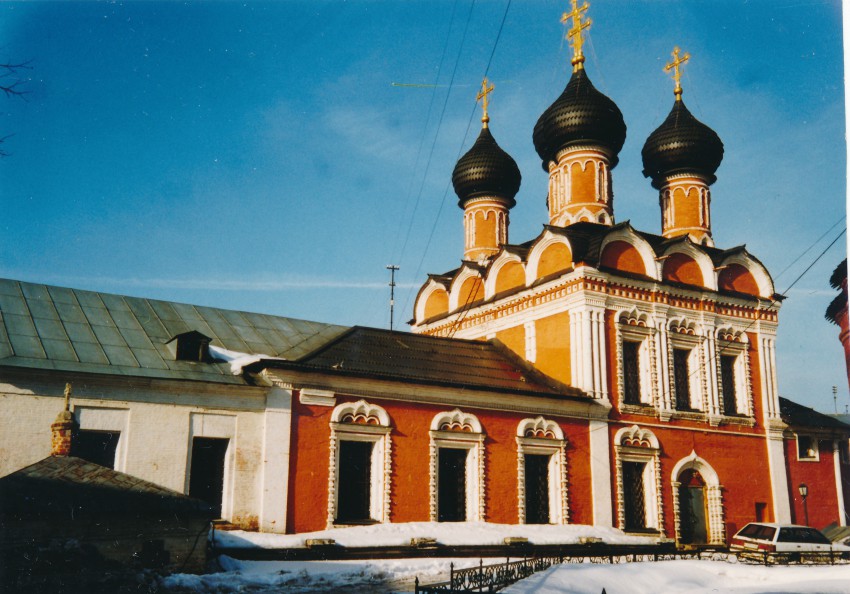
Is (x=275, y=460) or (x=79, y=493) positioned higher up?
(x=275, y=460)

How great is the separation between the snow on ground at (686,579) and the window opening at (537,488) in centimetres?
422

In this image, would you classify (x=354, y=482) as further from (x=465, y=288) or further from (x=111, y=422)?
(x=465, y=288)

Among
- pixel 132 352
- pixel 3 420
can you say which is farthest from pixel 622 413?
pixel 3 420

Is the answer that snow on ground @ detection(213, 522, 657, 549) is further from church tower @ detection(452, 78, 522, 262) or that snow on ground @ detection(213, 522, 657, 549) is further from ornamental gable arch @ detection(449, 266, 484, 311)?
church tower @ detection(452, 78, 522, 262)

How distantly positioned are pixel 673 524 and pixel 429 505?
667cm

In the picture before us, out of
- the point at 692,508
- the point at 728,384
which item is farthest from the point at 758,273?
the point at 692,508

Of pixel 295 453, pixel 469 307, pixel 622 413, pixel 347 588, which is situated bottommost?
pixel 347 588

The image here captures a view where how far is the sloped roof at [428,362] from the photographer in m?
16.3

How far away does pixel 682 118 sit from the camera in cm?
2455

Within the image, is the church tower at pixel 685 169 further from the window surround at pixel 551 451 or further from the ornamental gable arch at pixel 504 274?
the window surround at pixel 551 451

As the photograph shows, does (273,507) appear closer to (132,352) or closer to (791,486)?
(132,352)

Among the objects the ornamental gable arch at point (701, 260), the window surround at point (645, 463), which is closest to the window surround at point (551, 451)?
the window surround at point (645, 463)

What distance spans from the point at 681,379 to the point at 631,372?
1697mm

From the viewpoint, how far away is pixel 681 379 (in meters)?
21.0
